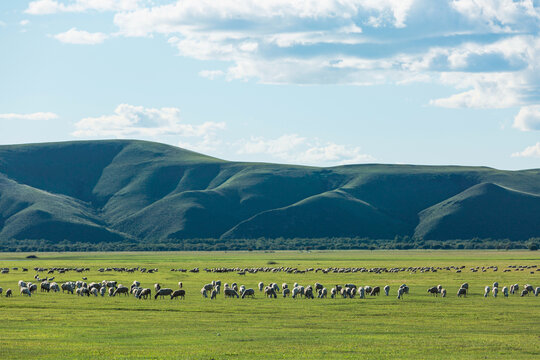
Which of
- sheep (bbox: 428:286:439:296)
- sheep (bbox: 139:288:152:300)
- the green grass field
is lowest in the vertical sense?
sheep (bbox: 428:286:439:296)

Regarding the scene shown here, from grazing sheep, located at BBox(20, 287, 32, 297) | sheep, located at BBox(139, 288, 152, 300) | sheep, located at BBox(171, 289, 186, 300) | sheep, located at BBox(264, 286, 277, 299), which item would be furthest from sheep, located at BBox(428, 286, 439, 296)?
grazing sheep, located at BBox(20, 287, 32, 297)

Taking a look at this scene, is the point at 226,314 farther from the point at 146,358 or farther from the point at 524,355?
the point at 524,355

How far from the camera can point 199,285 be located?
7494 cm

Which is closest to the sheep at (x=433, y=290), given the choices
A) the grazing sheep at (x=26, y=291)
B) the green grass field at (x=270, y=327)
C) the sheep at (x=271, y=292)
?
the green grass field at (x=270, y=327)

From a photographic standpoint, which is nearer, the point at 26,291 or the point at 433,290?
the point at 26,291

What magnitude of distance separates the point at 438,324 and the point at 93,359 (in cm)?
2061

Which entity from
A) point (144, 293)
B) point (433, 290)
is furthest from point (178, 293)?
point (433, 290)

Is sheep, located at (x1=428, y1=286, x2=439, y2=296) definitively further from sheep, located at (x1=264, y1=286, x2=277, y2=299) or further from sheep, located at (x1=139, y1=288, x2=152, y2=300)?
sheep, located at (x1=139, y1=288, x2=152, y2=300)

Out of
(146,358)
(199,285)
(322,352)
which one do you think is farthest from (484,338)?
(199,285)

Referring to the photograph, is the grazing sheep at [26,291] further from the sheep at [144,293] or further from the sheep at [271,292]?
the sheep at [271,292]

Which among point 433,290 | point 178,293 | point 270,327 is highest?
point 270,327

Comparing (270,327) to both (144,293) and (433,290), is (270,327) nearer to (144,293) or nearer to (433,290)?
(144,293)

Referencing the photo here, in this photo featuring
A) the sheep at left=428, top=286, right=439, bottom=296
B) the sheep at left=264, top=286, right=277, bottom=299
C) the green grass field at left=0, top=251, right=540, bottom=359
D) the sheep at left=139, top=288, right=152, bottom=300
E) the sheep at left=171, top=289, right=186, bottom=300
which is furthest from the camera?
the sheep at left=428, top=286, right=439, bottom=296

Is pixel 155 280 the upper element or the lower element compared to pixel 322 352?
lower
